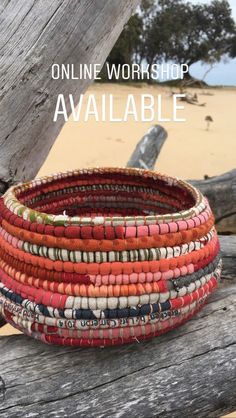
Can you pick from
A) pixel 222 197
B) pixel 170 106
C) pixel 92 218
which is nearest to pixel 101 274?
pixel 92 218

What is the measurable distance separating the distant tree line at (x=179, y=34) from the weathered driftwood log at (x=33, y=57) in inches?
479

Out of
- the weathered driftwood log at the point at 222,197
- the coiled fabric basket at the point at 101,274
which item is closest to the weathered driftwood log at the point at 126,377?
the coiled fabric basket at the point at 101,274

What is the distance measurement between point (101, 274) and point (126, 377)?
16cm

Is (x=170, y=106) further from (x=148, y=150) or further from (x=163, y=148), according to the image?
(x=148, y=150)

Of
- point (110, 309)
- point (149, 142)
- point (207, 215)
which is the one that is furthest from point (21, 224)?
point (149, 142)

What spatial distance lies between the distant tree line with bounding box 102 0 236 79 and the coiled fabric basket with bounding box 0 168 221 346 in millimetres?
12582

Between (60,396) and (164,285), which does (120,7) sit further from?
(60,396)

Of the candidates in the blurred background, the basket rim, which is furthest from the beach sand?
the basket rim

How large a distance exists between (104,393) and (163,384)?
88 millimetres

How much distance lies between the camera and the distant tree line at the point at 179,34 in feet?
46.8

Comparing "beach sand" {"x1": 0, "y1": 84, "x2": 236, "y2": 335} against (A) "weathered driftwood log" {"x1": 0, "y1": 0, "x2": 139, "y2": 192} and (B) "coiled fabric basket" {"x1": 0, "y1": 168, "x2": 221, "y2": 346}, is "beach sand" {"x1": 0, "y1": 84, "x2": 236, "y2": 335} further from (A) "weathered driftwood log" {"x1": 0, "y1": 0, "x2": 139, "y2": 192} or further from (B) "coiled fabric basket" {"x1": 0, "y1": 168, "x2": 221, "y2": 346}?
(B) "coiled fabric basket" {"x1": 0, "y1": 168, "x2": 221, "y2": 346}

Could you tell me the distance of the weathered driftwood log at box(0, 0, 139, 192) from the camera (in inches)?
37.9

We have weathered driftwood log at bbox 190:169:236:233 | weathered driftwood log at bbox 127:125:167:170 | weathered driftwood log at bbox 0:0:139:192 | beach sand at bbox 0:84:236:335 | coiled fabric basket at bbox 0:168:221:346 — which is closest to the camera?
coiled fabric basket at bbox 0:168:221:346

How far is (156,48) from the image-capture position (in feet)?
51.0
